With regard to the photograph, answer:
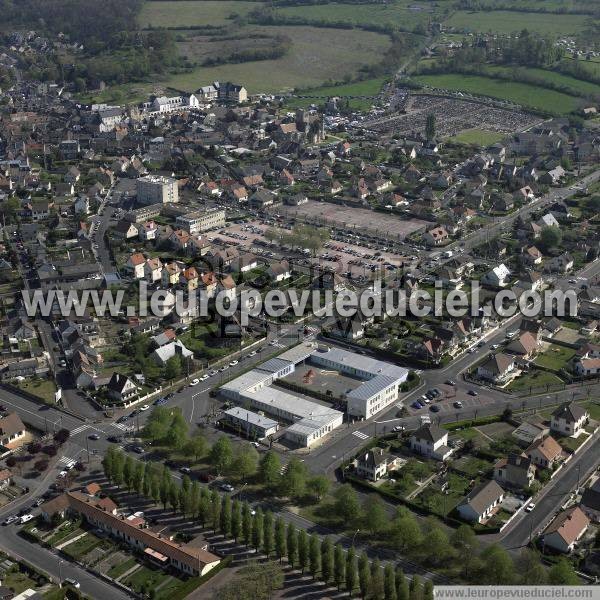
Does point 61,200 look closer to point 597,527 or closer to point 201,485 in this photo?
point 201,485

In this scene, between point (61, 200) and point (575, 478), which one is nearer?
point (575, 478)

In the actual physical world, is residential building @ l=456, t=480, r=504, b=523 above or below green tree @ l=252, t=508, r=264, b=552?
below

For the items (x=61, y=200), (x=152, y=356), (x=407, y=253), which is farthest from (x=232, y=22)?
(x=152, y=356)

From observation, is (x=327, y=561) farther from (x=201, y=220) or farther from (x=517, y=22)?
(x=517, y=22)

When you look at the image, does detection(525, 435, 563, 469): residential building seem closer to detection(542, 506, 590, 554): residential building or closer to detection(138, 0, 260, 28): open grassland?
detection(542, 506, 590, 554): residential building

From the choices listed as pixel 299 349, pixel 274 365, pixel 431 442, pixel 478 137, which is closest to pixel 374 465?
pixel 431 442

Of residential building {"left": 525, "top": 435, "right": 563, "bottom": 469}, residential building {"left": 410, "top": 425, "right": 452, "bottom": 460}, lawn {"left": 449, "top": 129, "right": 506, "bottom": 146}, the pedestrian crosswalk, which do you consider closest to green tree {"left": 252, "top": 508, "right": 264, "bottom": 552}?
residential building {"left": 410, "top": 425, "right": 452, "bottom": 460}

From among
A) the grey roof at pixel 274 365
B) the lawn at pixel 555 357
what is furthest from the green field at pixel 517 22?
the grey roof at pixel 274 365
